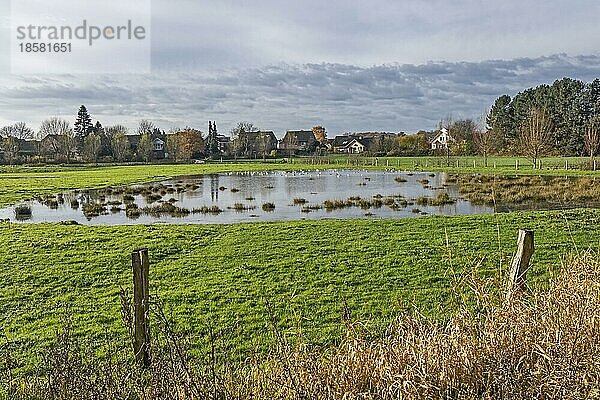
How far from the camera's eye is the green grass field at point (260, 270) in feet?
26.5

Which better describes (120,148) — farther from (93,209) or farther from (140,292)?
(140,292)

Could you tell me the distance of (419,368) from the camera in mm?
4008

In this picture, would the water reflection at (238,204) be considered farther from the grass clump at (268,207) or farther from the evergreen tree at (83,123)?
the evergreen tree at (83,123)

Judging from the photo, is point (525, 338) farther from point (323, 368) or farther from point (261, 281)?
point (261, 281)

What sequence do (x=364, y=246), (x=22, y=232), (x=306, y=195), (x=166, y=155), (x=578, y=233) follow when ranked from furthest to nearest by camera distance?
(x=166, y=155), (x=306, y=195), (x=22, y=232), (x=578, y=233), (x=364, y=246)

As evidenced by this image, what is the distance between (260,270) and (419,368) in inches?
290

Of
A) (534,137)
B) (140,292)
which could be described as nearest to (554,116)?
(534,137)

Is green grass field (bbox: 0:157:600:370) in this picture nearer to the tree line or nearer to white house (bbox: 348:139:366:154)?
the tree line

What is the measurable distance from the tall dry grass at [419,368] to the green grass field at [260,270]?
0.96 metres

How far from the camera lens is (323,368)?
13.4ft

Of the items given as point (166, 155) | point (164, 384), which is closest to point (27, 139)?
point (166, 155)

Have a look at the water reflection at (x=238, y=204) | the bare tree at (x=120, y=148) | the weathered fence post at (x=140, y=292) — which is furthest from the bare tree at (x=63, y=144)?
the weathered fence post at (x=140, y=292)

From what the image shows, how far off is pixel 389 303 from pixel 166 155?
9209 centimetres

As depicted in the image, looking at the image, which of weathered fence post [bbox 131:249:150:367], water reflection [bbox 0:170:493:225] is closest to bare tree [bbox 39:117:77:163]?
water reflection [bbox 0:170:493:225]
